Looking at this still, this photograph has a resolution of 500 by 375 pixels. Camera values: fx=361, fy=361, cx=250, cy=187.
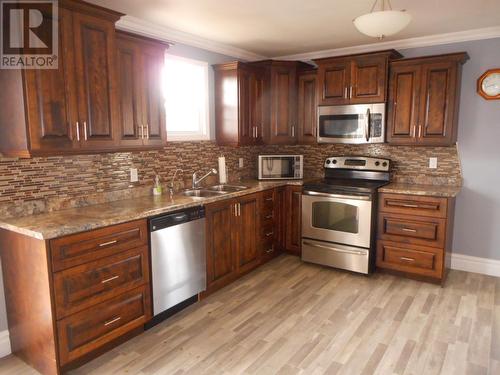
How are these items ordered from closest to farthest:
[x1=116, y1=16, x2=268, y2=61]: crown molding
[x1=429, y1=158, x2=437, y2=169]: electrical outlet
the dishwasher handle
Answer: the dishwasher handle → [x1=116, y1=16, x2=268, y2=61]: crown molding → [x1=429, y1=158, x2=437, y2=169]: electrical outlet

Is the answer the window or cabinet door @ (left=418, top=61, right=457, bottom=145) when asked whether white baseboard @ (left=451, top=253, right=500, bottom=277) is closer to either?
cabinet door @ (left=418, top=61, right=457, bottom=145)

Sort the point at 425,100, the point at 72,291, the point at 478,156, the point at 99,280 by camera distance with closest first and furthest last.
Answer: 1. the point at 72,291
2. the point at 99,280
3. the point at 425,100
4. the point at 478,156

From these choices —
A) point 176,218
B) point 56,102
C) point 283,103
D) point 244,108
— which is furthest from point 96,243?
point 283,103

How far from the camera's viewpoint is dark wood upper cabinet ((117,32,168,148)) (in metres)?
2.65

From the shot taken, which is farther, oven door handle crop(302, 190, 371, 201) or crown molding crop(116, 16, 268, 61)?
oven door handle crop(302, 190, 371, 201)

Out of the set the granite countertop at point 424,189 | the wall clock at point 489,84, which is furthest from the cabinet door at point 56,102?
the wall clock at point 489,84

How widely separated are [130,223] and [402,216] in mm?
2522

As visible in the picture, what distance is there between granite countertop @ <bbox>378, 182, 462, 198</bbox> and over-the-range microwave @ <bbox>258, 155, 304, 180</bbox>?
101 centimetres

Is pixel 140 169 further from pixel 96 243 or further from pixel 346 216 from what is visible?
pixel 346 216

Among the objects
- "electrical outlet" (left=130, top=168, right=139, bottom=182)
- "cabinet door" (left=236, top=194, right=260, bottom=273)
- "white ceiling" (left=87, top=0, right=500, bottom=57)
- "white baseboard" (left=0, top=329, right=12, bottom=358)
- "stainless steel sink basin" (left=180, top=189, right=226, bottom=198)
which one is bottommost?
"white baseboard" (left=0, top=329, right=12, bottom=358)

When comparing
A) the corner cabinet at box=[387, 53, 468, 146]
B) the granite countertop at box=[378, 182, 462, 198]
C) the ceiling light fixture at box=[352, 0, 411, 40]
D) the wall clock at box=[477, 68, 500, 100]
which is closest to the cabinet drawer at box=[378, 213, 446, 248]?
the granite countertop at box=[378, 182, 462, 198]

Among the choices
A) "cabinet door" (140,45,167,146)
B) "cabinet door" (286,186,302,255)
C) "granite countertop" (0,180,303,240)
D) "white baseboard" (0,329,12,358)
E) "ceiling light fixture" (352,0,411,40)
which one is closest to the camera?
"ceiling light fixture" (352,0,411,40)

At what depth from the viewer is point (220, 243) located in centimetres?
326

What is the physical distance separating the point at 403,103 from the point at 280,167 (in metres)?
1.47
